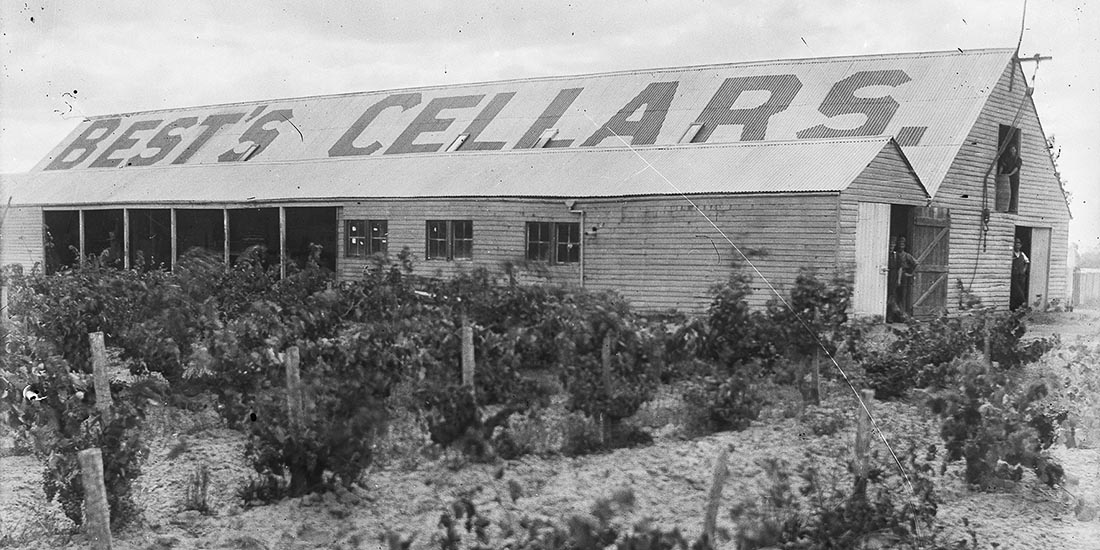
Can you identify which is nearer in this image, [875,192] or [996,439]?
[996,439]

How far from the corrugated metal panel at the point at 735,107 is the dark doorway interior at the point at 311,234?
7.16 ft

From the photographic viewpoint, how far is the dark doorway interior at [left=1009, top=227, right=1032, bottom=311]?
74.2ft

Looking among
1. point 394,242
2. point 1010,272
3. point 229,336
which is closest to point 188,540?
point 229,336

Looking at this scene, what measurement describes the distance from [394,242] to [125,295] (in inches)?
182

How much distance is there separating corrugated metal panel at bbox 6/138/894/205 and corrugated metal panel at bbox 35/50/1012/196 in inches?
Result: 54.8

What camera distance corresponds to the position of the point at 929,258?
1806 centimetres

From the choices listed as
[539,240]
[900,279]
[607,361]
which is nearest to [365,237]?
[539,240]

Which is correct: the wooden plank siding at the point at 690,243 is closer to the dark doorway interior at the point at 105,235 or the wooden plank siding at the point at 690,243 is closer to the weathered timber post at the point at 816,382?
the weathered timber post at the point at 816,382

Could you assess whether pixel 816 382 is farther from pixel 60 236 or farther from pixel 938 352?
pixel 60 236

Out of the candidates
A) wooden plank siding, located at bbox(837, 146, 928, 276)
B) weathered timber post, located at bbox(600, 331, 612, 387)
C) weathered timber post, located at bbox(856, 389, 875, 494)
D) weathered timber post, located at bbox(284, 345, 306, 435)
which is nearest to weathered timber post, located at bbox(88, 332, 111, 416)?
weathered timber post, located at bbox(284, 345, 306, 435)

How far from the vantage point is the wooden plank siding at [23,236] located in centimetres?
2414

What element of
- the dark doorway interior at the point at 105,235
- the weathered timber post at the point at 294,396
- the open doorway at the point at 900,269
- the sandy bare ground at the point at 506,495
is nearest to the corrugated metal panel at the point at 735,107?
the open doorway at the point at 900,269

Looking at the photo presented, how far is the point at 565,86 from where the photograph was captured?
22.0 metres

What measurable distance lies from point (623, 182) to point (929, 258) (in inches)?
278
